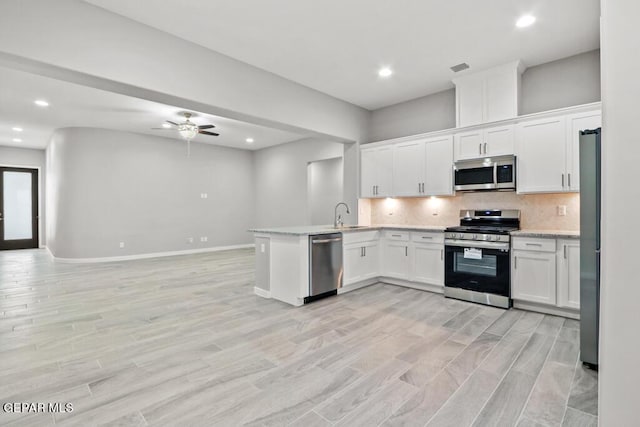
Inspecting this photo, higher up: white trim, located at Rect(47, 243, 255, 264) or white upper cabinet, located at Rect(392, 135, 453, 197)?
white upper cabinet, located at Rect(392, 135, 453, 197)

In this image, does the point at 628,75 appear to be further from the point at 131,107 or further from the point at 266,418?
the point at 131,107

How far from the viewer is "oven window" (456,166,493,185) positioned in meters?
4.17

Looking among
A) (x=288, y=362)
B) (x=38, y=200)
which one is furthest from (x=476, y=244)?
(x=38, y=200)

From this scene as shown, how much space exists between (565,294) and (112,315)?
523cm

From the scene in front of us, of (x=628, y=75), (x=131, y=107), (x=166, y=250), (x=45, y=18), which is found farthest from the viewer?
(x=166, y=250)

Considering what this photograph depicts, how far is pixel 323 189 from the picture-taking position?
8.47m

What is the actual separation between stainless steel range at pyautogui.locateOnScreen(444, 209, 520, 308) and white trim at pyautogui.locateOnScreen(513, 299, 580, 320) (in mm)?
149

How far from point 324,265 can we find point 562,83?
387 cm

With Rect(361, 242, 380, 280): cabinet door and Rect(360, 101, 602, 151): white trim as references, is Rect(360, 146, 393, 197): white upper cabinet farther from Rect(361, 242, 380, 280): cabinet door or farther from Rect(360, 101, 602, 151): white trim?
Rect(361, 242, 380, 280): cabinet door

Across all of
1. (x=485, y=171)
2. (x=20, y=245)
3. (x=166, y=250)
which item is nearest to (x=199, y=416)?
(x=485, y=171)

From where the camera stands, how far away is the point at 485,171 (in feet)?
13.8

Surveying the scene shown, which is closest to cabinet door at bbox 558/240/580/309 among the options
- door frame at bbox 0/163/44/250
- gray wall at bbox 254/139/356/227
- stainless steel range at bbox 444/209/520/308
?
stainless steel range at bbox 444/209/520/308

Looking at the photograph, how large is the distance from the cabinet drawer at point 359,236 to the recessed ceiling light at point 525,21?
3110 mm

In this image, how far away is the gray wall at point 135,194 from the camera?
7281 mm
